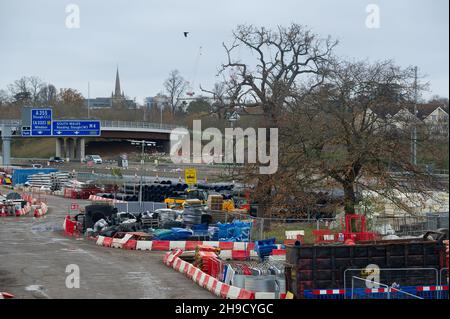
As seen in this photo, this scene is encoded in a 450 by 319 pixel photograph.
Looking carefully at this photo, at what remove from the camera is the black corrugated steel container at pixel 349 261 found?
17.1 m

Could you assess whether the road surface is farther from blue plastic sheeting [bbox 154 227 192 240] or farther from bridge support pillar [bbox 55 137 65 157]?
bridge support pillar [bbox 55 137 65 157]

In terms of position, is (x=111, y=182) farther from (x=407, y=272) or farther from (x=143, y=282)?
(x=407, y=272)

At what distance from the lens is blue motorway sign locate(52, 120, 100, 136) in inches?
2389

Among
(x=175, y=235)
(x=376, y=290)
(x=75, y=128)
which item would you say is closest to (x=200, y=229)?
(x=175, y=235)

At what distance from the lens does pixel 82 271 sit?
76.2ft

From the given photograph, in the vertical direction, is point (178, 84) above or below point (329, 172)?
above

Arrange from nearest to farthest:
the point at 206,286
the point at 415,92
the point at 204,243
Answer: the point at 206,286 < the point at 204,243 < the point at 415,92

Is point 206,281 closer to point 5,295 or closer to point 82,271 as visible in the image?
point 82,271

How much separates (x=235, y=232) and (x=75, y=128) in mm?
34304

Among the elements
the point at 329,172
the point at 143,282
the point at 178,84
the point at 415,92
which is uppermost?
the point at 178,84
